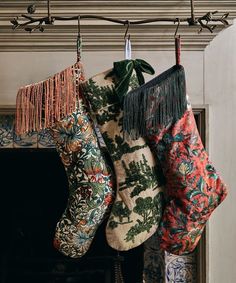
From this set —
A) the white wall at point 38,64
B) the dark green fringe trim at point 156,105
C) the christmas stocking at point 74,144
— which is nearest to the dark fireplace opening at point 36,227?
the white wall at point 38,64

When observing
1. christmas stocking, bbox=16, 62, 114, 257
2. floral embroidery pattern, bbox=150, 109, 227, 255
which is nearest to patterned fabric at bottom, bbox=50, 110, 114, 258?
christmas stocking, bbox=16, 62, 114, 257

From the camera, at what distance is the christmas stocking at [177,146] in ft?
3.26

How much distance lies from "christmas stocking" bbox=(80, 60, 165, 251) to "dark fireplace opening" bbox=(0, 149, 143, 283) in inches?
14.1

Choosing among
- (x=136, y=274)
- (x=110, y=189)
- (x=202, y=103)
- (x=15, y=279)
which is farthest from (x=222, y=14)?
(x=15, y=279)

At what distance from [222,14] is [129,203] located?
0.61 m

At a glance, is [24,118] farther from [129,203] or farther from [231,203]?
[231,203]

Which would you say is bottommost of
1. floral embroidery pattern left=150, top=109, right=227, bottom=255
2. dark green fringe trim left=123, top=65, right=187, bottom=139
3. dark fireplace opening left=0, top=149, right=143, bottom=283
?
dark fireplace opening left=0, top=149, right=143, bottom=283

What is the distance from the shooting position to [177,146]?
1.00m

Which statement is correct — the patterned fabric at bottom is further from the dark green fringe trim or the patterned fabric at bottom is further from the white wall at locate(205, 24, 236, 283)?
the white wall at locate(205, 24, 236, 283)

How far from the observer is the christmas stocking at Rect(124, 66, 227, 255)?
99 cm

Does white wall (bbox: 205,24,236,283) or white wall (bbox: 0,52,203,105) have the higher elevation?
white wall (bbox: 0,52,203,105)

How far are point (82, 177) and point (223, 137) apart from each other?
509mm

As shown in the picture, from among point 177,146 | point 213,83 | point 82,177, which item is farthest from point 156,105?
point 213,83

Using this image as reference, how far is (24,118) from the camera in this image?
105 cm
